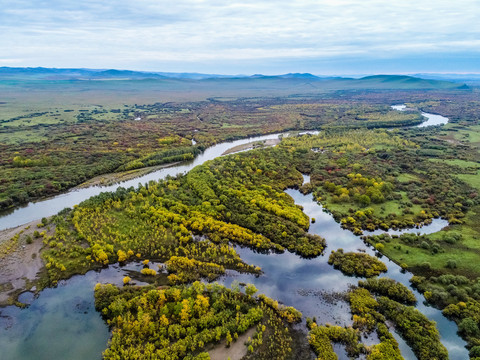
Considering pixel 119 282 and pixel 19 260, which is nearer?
pixel 119 282

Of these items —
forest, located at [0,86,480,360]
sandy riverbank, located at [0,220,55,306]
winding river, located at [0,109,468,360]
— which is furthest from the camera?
sandy riverbank, located at [0,220,55,306]

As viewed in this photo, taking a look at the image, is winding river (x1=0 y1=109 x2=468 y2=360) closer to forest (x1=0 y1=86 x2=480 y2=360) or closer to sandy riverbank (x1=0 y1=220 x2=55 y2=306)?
forest (x1=0 y1=86 x2=480 y2=360)

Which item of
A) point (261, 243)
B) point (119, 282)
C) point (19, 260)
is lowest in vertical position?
point (119, 282)

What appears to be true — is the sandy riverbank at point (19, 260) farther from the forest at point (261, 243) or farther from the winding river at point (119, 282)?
the winding river at point (119, 282)

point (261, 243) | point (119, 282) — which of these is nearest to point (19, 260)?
point (119, 282)

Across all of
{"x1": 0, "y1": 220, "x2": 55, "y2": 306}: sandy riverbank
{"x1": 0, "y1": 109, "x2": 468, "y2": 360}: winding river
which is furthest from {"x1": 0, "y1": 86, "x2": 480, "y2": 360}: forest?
{"x1": 0, "y1": 220, "x2": 55, "y2": 306}: sandy riverbank

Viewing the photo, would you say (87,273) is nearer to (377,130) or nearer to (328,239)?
(328,239)

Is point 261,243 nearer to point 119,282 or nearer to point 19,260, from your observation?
point 119,282

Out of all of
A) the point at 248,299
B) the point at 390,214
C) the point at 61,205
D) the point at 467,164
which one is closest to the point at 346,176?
the point at 390,214

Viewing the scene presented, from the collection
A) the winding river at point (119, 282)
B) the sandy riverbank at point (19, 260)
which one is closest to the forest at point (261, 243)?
the winding river at point (119, 282)
